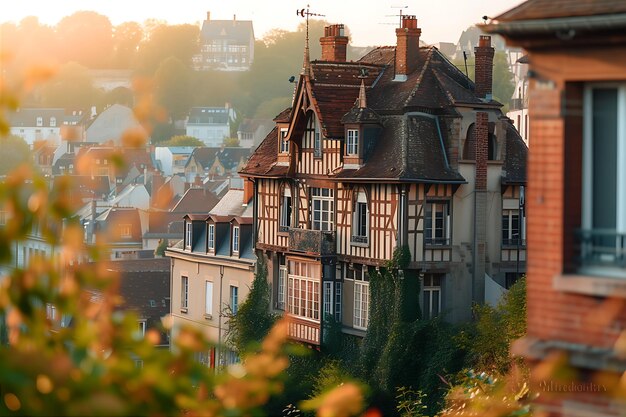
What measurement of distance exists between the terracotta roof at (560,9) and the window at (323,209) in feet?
99.4

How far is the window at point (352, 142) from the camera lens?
39.3 m

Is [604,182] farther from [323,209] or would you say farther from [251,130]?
[251,130]

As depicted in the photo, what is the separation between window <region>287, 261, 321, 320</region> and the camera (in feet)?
133

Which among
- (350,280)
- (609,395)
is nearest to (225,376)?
(609,395)

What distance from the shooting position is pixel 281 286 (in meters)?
42.9

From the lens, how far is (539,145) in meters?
9.88

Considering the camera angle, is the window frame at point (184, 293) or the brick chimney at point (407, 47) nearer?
the brick chimney at point (407, 47)

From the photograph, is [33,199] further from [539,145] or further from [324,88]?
[324,88]

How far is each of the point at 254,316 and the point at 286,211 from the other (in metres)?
3.09

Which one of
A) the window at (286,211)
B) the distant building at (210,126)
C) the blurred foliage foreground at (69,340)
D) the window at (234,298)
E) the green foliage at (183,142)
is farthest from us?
the distant building at (210,126)

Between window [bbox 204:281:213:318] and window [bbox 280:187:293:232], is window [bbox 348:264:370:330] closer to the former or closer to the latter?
window [bbox 280:187:293:232]

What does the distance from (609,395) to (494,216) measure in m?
30.6

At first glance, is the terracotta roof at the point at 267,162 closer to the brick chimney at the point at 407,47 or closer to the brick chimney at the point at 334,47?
the brick chimney at the point at 334,47

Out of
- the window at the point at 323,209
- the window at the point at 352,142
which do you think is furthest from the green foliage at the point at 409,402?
the window at the point at 352,142
